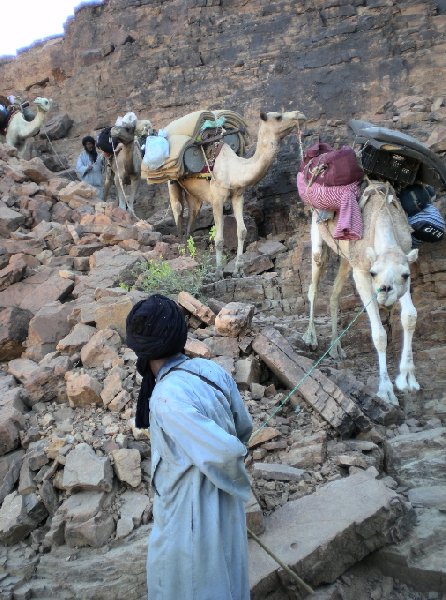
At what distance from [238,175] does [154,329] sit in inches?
323

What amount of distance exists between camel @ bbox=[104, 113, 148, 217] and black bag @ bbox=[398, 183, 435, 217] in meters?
6.20

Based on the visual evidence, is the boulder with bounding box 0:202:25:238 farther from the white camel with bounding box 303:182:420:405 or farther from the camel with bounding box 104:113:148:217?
the white camel with bounding box 303:182:420:405

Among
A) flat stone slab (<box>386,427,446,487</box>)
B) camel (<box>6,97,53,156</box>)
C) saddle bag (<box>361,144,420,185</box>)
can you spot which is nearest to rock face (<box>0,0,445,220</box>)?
camel (<box>6,97,53,156</box>)

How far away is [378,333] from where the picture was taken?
19.2ft

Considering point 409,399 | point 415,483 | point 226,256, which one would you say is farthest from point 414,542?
point 226,256

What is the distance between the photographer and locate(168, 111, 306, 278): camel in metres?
9.78

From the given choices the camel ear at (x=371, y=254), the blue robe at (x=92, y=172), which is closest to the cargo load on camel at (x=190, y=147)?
the blue robe at (x=92, y=172)

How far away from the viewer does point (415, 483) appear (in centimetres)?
421

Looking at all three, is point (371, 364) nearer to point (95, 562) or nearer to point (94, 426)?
point (94, 426)

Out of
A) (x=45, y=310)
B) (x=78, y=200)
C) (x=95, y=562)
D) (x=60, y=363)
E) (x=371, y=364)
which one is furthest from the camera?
(x=78, y=200)

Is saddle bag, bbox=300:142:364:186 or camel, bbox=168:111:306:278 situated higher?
camel, bbox=168:111:306:278

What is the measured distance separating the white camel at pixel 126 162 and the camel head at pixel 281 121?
265 centimetres

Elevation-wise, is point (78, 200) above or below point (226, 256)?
above

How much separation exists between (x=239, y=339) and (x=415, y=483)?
6.24 feet
